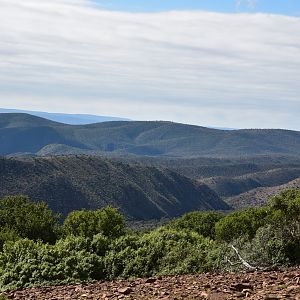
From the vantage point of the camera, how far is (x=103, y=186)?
143625mm

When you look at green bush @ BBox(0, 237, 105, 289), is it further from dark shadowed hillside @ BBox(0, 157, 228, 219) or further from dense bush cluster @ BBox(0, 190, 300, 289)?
→ dark shadowed hillside @ BBox(0, 157, 228, 219)

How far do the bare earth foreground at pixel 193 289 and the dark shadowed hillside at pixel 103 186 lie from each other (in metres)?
102

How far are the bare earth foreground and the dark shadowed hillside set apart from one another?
10170 cm

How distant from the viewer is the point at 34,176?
423ft

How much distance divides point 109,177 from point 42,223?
111 metres

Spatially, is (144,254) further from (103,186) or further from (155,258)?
(103,186)

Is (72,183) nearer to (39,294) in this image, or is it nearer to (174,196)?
(174,196)

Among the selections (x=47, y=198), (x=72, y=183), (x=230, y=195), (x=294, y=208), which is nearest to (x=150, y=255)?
(x=294, y=208)

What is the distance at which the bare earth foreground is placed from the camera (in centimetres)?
1154

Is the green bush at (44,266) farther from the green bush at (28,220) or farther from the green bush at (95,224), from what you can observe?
the green bush at (95,224)

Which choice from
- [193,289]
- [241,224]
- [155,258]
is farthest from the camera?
[241,224]

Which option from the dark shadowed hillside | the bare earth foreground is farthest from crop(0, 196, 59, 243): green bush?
the dark shadowed hillside

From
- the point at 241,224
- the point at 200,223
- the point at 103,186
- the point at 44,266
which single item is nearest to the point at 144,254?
the point at 44,266

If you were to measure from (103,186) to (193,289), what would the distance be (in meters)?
132
